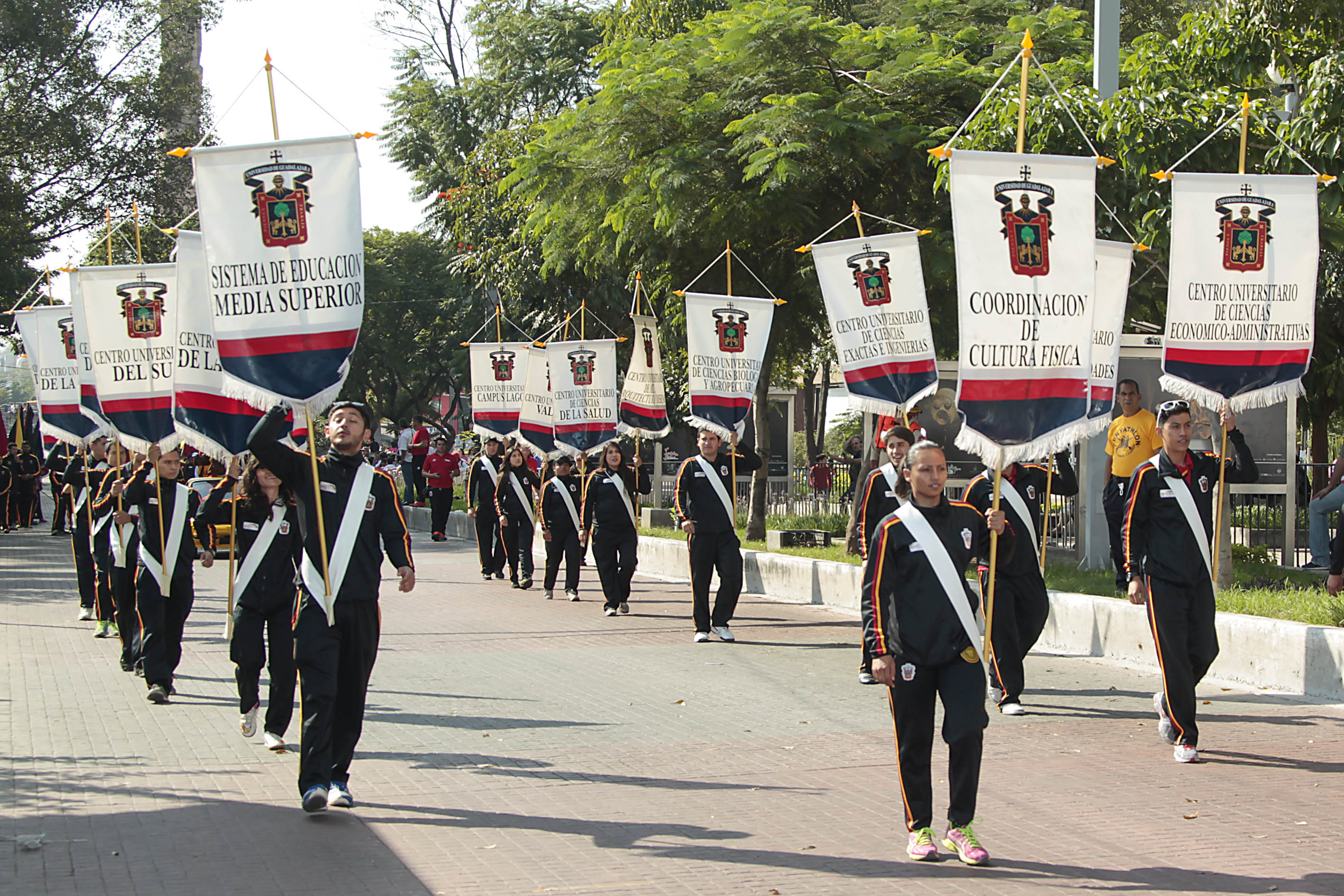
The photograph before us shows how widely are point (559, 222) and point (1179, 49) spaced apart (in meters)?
9.45

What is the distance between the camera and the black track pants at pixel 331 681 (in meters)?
6.64

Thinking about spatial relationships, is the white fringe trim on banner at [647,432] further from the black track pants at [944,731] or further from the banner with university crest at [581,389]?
the black track pants at [944,731]

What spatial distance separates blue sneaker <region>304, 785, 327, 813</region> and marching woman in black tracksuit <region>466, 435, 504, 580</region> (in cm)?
1264

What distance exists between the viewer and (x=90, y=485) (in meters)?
12.9

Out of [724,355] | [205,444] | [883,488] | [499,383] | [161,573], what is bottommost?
[161,573]

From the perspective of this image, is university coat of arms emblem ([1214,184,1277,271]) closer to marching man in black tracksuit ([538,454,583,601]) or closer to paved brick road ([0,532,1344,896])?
paved brick road ([0,532,1344,896])

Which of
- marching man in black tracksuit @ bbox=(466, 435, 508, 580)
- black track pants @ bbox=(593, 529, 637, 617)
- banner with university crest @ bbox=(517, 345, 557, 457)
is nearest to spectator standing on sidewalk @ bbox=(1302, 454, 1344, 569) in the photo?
black track pants @ bbox=(593, 529, 637, 617)

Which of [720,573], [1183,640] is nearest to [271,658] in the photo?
[1183,640]

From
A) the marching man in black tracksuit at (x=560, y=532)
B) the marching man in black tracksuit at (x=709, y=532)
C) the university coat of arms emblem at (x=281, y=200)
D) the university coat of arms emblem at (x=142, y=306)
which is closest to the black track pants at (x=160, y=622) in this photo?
the university coat of arms emblem at (x=142, y=306)

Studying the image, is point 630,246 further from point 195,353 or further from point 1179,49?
point 195,353

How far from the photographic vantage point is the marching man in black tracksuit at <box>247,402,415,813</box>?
6660 mm

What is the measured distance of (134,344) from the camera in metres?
11.5

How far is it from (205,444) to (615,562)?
250 inches

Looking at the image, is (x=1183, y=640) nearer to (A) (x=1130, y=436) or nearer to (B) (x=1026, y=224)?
(B) (x=1026, y=224)
